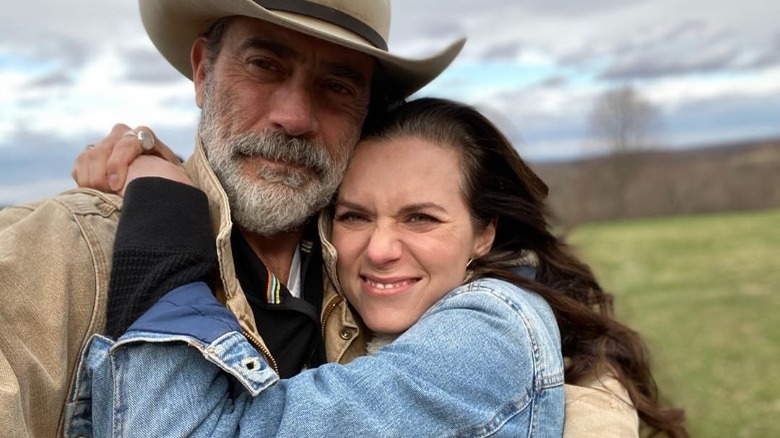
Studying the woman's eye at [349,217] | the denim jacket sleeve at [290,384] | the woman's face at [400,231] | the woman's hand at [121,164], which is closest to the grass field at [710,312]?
the woman's face at [400,231]

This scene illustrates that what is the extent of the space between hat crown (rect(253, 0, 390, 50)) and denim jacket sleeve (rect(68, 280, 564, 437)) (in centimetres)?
99

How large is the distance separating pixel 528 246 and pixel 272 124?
44.6 inches

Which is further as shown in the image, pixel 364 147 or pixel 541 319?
pixel 364 147

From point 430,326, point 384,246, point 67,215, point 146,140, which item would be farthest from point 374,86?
point 67,215

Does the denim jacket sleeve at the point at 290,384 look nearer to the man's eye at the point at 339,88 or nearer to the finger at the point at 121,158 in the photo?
the finger at the point at 121,158

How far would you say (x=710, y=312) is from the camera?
15281 millimetres

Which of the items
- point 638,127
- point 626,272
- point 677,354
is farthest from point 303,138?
point 638,127

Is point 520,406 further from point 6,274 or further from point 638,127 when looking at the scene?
point 638,127

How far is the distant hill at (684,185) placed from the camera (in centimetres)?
4494

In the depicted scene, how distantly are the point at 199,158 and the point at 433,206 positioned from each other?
0.82 metres

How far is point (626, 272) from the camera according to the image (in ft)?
69.4

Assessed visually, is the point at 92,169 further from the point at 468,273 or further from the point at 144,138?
the point at 468,273

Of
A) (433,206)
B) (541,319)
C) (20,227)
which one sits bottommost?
(541,319)

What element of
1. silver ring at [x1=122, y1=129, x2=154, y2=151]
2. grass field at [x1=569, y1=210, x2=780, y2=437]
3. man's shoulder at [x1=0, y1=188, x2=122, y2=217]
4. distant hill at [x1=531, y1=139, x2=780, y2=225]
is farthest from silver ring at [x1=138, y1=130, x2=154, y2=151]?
distant hill at [x1=531, y1=139, x2=780, y2=225]
